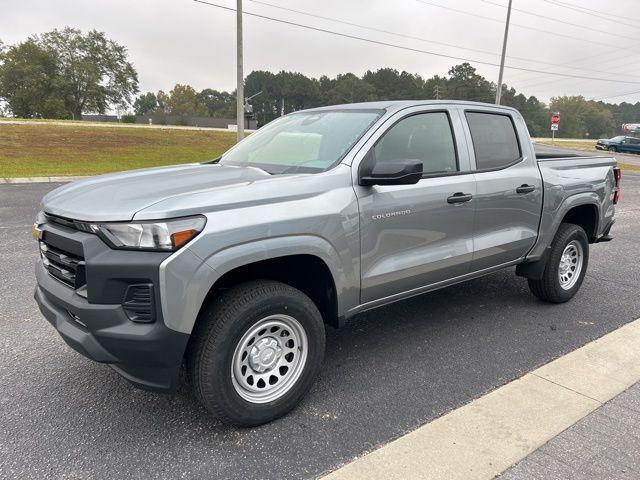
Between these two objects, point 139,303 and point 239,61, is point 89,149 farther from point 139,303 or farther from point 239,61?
point 139,303

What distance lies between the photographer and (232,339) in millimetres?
2568

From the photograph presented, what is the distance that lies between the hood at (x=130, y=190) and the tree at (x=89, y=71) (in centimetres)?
7581

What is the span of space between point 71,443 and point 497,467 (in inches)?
86.5

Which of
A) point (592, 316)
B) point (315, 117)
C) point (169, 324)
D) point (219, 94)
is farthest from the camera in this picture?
point (219, 94)

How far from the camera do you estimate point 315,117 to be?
3.95 m

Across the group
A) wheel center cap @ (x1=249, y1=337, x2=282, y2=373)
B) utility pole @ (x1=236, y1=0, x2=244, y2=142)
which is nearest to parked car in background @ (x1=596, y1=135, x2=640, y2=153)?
utility pole @ (x1=236, y1=0, x2=244, y2=142)

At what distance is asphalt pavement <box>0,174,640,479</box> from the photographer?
2.52m

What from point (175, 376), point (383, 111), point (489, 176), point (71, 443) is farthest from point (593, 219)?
point (71, 443)

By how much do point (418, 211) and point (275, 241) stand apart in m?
1.17

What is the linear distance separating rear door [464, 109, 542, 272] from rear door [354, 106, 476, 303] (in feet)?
0.49

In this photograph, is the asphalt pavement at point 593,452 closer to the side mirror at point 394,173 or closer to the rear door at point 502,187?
the rear door at point 502,187

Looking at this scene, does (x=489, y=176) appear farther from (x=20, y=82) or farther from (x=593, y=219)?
(x=20, y=82)

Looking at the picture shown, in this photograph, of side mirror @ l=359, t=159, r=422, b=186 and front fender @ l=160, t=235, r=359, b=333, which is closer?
front fender @ l=160, t=235, r=359, b=333

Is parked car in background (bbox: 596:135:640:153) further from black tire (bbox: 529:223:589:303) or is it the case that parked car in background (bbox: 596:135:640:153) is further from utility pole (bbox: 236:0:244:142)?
black tire (bbox: 529:223:589:303)
